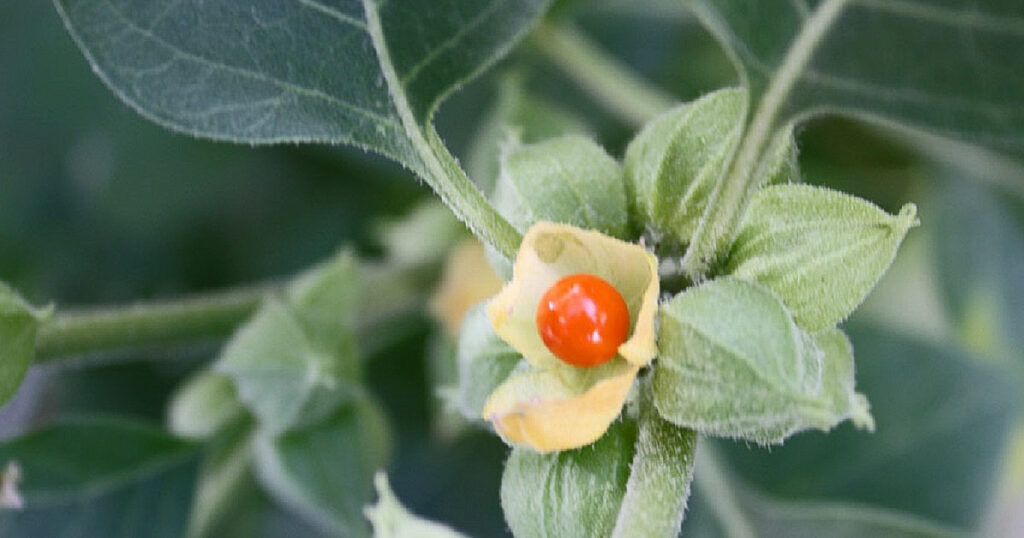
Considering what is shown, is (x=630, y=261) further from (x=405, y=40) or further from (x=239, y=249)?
(x=239, y=249)

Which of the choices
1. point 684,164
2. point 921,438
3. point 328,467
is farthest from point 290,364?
point 921,438

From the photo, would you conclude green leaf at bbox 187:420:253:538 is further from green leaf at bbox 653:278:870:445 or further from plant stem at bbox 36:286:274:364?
green leaf at bbox 653:278:870:445

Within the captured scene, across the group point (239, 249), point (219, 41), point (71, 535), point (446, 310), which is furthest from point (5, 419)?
point (219, 41)

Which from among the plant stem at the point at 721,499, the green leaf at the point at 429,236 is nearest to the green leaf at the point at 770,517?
the plant stem at the point at 721,499

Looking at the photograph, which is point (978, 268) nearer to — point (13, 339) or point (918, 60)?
point (918, 60)

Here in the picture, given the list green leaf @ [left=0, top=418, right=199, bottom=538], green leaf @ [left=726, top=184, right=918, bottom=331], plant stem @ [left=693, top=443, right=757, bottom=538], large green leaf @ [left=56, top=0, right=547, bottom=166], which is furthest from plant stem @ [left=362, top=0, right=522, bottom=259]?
plant stem @ [left=693, top=443, right=757, bottom=538]

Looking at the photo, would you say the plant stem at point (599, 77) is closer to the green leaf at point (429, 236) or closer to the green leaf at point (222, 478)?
the green leaf at point (429, 236)
